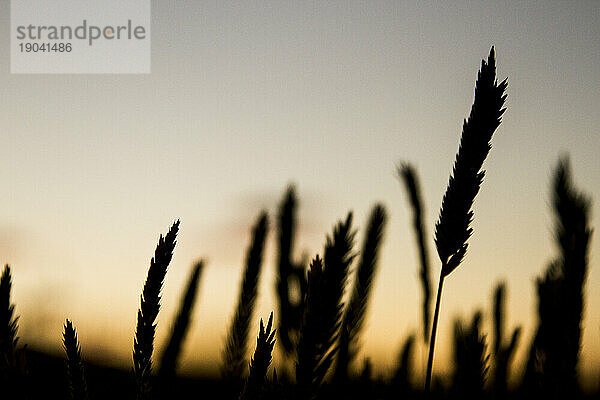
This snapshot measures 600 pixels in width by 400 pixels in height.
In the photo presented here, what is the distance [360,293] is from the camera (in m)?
0.90

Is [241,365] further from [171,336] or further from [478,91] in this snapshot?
[478,91]

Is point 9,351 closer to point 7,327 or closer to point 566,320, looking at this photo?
point 7,327

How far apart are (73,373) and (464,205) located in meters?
0.43

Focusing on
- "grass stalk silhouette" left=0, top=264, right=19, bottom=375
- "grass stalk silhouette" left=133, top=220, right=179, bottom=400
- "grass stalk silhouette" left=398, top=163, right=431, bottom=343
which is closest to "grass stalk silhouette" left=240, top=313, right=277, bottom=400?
"grass stalk silhouette" left=133, top=220, right=179, bottom=400

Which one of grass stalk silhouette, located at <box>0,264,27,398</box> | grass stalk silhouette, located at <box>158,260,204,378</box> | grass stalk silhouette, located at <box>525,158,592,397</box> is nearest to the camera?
grass stalk silhouette, located at <box>525,158,592,397</box>

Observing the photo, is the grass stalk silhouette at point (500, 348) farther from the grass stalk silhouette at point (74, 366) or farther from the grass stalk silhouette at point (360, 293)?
the grass stalk silhouette at point (74, 366)

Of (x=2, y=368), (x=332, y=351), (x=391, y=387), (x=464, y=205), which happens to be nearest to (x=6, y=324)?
(x=2, y=368)

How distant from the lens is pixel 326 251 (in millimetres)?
554

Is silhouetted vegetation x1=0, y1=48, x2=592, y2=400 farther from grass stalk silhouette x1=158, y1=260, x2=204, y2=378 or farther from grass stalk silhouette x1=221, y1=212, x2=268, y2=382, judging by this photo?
grass stalk silhouette x1=158, y1=260, x2=204, y2=378

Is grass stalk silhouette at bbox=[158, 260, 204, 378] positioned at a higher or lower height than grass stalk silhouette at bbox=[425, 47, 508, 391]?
lower

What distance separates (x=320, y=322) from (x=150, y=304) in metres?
0.18

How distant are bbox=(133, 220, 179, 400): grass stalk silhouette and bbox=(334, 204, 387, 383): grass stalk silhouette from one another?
0.29m

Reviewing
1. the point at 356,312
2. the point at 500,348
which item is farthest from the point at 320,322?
the point at 500,348

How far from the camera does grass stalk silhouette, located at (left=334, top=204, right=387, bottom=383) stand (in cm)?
86
